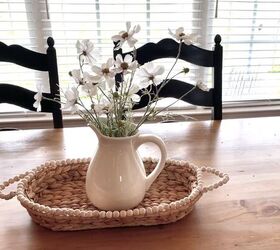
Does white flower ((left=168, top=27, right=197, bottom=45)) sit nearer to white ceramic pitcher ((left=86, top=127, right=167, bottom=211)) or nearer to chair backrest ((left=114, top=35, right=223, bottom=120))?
white ceramic pitcher ((left=86, top=127, right=167, bottom=211))

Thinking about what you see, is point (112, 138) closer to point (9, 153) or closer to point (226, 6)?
point (9, 153)

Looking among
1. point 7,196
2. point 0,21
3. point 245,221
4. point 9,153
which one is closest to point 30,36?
point 0,21

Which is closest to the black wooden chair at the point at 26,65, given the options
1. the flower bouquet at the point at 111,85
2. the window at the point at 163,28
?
the window at the point at 163,28

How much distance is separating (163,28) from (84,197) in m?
1.39

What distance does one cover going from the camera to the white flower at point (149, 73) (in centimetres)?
60

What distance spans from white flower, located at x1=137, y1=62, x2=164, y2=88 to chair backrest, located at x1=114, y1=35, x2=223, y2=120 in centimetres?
72

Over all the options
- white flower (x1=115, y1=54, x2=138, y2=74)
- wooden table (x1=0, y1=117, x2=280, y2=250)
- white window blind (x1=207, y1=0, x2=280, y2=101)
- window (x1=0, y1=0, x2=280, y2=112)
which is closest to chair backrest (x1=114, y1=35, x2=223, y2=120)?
wooden table (x1=0, y1=117, x2=280, y2=250)

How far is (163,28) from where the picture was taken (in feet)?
6.23

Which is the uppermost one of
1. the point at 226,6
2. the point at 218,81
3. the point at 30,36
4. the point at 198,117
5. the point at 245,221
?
the point at 226,6

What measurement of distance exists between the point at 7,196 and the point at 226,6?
5.49ft

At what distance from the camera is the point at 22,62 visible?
1324 millimetres

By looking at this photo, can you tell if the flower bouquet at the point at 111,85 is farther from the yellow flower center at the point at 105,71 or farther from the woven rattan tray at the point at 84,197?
the woven rattan tray at the point at 84,197

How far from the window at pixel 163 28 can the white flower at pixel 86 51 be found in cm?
128

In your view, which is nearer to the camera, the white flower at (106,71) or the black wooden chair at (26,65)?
the white flower at (106,71)
